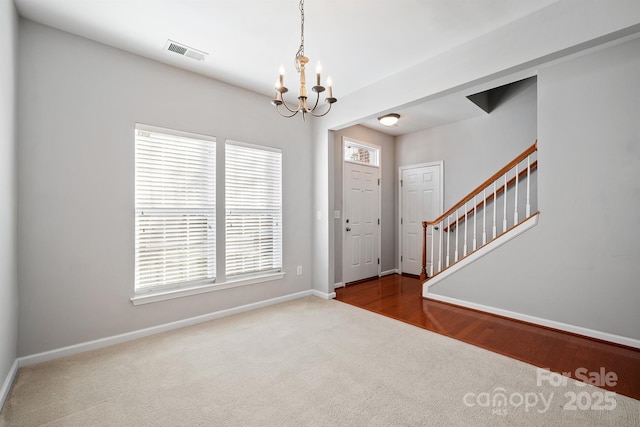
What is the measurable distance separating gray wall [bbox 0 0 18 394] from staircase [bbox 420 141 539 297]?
4288 millimetres

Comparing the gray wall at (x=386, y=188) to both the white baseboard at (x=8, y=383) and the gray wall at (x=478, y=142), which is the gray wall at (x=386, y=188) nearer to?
the gray wall at (x=478, y=142)

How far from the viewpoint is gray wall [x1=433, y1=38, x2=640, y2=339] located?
260cm

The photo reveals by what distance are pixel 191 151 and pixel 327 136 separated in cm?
185

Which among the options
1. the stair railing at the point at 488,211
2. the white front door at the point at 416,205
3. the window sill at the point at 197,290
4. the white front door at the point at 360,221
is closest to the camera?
the window sill at the point at 197,290

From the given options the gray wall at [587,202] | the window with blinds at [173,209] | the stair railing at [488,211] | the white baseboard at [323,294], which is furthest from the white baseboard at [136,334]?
the gray wall at [587,202]

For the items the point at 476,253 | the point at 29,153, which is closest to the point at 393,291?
the point at 476,253

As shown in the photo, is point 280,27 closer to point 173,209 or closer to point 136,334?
point 173,209

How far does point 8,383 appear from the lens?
204 cm

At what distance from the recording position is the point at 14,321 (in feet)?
7.34

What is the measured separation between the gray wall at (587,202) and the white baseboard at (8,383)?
14.8ft

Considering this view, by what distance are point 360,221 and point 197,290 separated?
2.97 meters

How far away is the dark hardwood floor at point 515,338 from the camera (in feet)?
7.45

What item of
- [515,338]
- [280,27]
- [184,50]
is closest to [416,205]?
[515,338]

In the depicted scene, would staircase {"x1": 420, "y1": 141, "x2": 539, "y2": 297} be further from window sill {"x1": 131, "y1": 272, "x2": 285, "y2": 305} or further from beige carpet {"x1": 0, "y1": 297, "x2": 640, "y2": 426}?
window sill {"x1": 131, "y1": 272, "x2": 285, "y2": 305}
